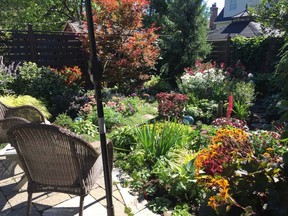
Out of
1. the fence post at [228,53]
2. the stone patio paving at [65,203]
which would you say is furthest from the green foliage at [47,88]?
the fence post at [228,53]

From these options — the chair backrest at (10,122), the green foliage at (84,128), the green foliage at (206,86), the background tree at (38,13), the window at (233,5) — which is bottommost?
the green foliage at (84,128)

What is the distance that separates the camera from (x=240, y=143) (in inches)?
82.3

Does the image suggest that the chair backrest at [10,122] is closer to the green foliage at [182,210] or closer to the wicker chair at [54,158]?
the wicker chair at [54,158]

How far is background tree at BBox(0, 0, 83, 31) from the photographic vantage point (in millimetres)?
16984

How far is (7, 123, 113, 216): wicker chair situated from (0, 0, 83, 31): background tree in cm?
1613

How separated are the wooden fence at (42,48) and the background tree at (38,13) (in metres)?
9.88

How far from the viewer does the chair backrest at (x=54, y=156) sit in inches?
74.9

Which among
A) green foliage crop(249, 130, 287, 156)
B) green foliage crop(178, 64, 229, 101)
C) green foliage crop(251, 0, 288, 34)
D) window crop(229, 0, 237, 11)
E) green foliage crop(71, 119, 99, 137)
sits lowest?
green foliage crop(71, 119, 99, 137)

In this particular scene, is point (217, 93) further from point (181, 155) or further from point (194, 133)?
point (181, 155)

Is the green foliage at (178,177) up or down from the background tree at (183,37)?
down

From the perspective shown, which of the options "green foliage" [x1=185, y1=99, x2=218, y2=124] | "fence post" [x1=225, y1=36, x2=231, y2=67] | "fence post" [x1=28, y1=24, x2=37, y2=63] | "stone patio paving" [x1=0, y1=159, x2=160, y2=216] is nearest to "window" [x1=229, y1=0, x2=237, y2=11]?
"fence post" [x1=225, y1=36, x2=231, y2=67]

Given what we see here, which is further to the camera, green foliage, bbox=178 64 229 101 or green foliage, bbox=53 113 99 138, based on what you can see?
green foliage, bbox=178 64 229 101

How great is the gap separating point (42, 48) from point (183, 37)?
5.00 metres

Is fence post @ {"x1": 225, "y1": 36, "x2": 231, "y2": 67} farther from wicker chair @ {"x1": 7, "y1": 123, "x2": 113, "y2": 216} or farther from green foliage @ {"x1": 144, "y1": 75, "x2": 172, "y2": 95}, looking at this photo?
wicker chair @ {"x1": 7, "y1": 123, "x2": 113, "y2": 216}
